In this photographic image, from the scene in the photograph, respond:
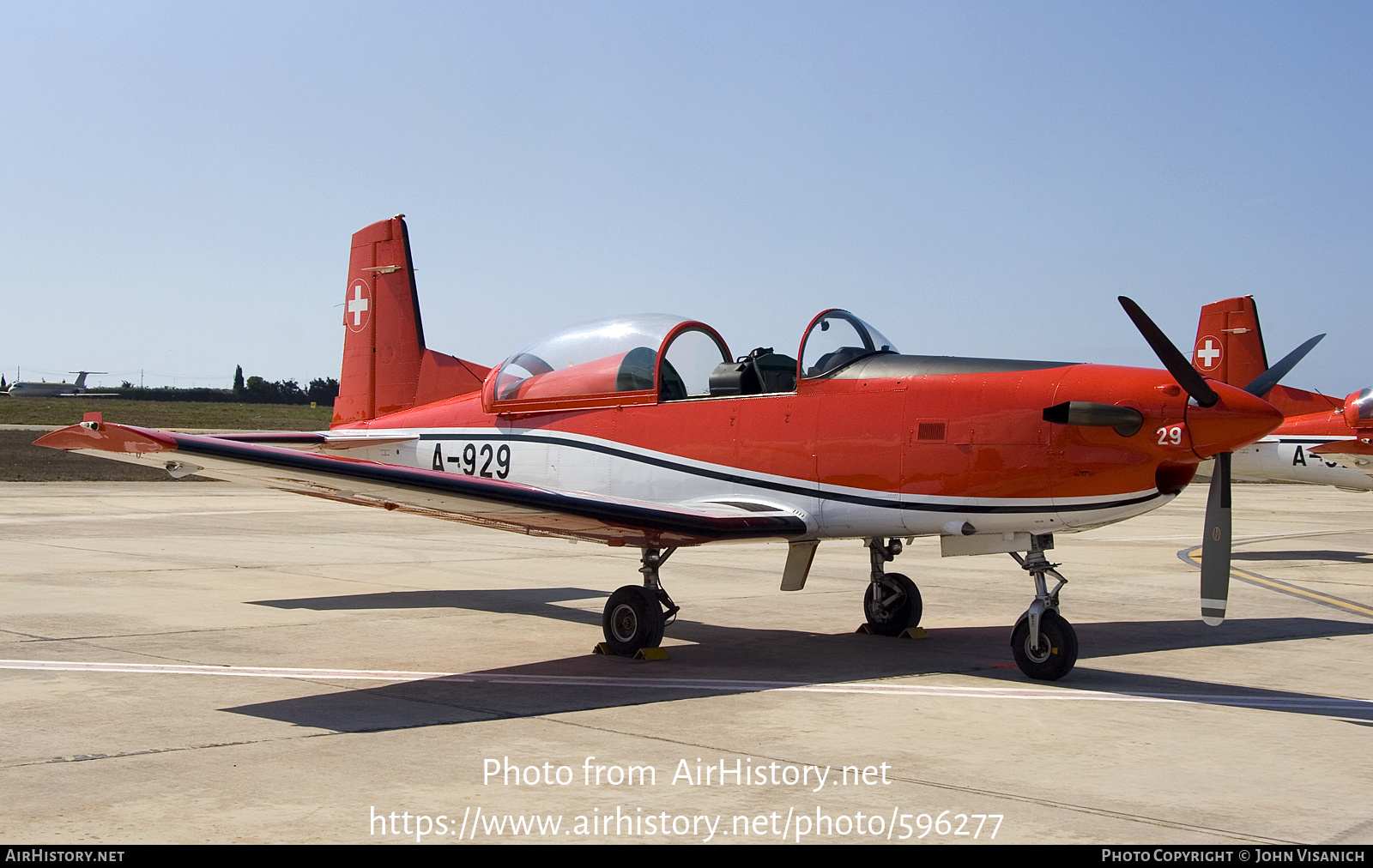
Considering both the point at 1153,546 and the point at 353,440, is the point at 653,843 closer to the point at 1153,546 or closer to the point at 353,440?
the point at 353,440

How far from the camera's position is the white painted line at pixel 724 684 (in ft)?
23.8

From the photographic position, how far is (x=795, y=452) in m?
8.46

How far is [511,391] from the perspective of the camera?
33.0ft

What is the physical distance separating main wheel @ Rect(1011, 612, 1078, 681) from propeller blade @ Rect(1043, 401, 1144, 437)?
1.30 meters

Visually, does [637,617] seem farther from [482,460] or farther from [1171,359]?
[1171,359]

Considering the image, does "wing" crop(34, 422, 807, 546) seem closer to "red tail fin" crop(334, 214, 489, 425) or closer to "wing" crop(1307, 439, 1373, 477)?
"red tail fin" crop(334, 214, 489, 425)

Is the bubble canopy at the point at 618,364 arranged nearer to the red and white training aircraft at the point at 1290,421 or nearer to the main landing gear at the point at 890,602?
the main landing gear at the point at 890,602

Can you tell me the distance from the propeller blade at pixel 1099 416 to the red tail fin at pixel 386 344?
607 cm

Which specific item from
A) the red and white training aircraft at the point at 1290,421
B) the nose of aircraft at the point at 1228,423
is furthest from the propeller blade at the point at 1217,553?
the red and white training aircraft at the point at 1290,421

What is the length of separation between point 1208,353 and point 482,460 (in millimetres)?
16865

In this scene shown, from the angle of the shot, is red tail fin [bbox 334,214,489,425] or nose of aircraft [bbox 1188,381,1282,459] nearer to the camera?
nose of aircraft [bbox 1188,381,1282,459]

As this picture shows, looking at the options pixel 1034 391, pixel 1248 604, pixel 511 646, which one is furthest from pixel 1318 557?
pixel 511 646

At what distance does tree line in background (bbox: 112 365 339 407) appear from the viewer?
125 metres

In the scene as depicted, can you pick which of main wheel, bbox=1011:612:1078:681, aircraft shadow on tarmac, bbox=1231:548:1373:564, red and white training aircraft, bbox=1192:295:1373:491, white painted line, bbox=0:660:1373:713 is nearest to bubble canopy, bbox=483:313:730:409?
white painted line, bbox=0:660:1373:713
